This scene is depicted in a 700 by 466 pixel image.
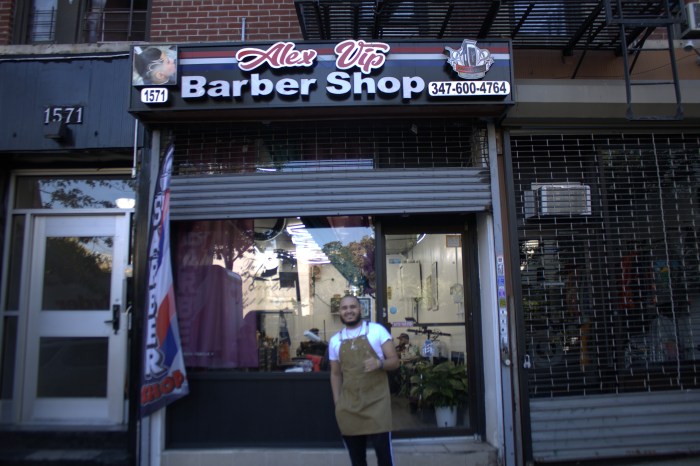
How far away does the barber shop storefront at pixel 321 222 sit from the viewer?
15.6 feet

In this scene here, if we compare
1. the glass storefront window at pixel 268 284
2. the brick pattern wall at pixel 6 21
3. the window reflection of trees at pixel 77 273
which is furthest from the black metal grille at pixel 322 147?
the brick pattern wall at pixel 6 21

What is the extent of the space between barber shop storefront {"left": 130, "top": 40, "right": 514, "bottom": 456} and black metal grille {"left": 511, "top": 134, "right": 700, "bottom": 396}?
505mm

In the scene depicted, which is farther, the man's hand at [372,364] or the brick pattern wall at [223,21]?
the brick pattern wall at [223,21]

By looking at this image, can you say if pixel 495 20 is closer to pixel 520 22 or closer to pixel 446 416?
pixel 520 22

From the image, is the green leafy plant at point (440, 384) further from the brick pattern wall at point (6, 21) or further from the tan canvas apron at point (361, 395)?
the brick pattern wall at point (6, 21)

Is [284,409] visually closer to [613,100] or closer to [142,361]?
[142,361]

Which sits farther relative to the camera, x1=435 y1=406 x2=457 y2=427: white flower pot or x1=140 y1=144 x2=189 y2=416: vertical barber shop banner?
x1=435 y1=406 x2=457 y2=427: white flower pot

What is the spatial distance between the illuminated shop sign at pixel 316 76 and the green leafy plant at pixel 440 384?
2.77 metres

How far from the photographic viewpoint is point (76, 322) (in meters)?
5.43

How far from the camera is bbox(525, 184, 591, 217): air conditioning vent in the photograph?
5.18m

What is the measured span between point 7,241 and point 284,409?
3.60m

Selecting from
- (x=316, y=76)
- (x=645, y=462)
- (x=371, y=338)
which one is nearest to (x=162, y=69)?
(x=316, y=76)

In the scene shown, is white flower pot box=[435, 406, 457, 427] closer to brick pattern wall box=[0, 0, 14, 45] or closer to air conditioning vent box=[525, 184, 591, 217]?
air conditioning vent box=[525, 184, 591, 217]

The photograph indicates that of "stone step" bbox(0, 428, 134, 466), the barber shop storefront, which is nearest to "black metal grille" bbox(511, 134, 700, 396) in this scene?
the barber shop storefront
